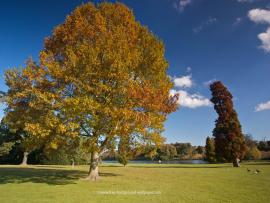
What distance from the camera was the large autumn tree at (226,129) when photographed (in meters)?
53.0

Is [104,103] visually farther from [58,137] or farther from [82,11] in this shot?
[82,11]

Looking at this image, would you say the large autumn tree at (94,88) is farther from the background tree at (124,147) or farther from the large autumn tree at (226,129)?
the large autumn tree at (226,129)

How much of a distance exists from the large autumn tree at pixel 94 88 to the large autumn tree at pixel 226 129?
35094mm

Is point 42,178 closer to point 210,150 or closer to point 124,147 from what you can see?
point 124,147

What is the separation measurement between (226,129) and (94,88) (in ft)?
135

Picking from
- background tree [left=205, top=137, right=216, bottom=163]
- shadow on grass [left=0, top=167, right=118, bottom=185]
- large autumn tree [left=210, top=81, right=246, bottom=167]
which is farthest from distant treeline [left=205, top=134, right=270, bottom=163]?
shadow on grass [left=0, top=167, right=118, bottom=185]

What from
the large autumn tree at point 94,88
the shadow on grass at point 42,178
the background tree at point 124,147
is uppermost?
the large autumn tree at point 94,88

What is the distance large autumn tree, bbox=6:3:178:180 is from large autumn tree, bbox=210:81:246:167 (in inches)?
1382

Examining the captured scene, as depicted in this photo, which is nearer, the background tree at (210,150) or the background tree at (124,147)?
the background tree at (124,147)

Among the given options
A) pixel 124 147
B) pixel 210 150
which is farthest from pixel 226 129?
pixel 124 147

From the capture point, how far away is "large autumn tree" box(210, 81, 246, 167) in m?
53.0

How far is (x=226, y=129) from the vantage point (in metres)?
54.5

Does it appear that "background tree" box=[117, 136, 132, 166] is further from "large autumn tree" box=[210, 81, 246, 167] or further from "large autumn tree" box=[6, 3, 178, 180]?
"large autumn tree" box=[210, 81, 246, 167]

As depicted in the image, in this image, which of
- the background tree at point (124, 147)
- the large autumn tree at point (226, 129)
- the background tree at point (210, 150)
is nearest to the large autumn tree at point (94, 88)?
the background tree at point (124, 147)
